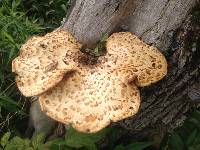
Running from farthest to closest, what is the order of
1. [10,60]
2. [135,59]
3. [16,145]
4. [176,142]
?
[10,60] → [176,142] → [16,145] → [135,59]

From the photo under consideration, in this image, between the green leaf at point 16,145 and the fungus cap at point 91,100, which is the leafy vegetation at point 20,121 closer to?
the green leaf at point 16,145

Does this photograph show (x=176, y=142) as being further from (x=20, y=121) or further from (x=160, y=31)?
(x=20, y=121)

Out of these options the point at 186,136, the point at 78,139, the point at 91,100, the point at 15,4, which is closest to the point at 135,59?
the point at 91,100

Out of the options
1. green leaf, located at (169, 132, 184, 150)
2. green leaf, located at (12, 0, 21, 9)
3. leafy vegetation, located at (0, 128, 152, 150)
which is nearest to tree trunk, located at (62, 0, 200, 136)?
leafy vegetation, located at (0, 128, 152, 150)

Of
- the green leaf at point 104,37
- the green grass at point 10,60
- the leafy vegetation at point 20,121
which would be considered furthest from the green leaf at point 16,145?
the green leaf at point 104,37

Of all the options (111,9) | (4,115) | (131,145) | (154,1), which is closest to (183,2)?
(154,1)

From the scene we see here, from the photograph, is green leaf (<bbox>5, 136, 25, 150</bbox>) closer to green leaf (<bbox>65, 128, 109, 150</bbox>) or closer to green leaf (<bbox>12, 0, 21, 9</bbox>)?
green leaf (<bbox>65, 128, 109, 150</bbox>)
